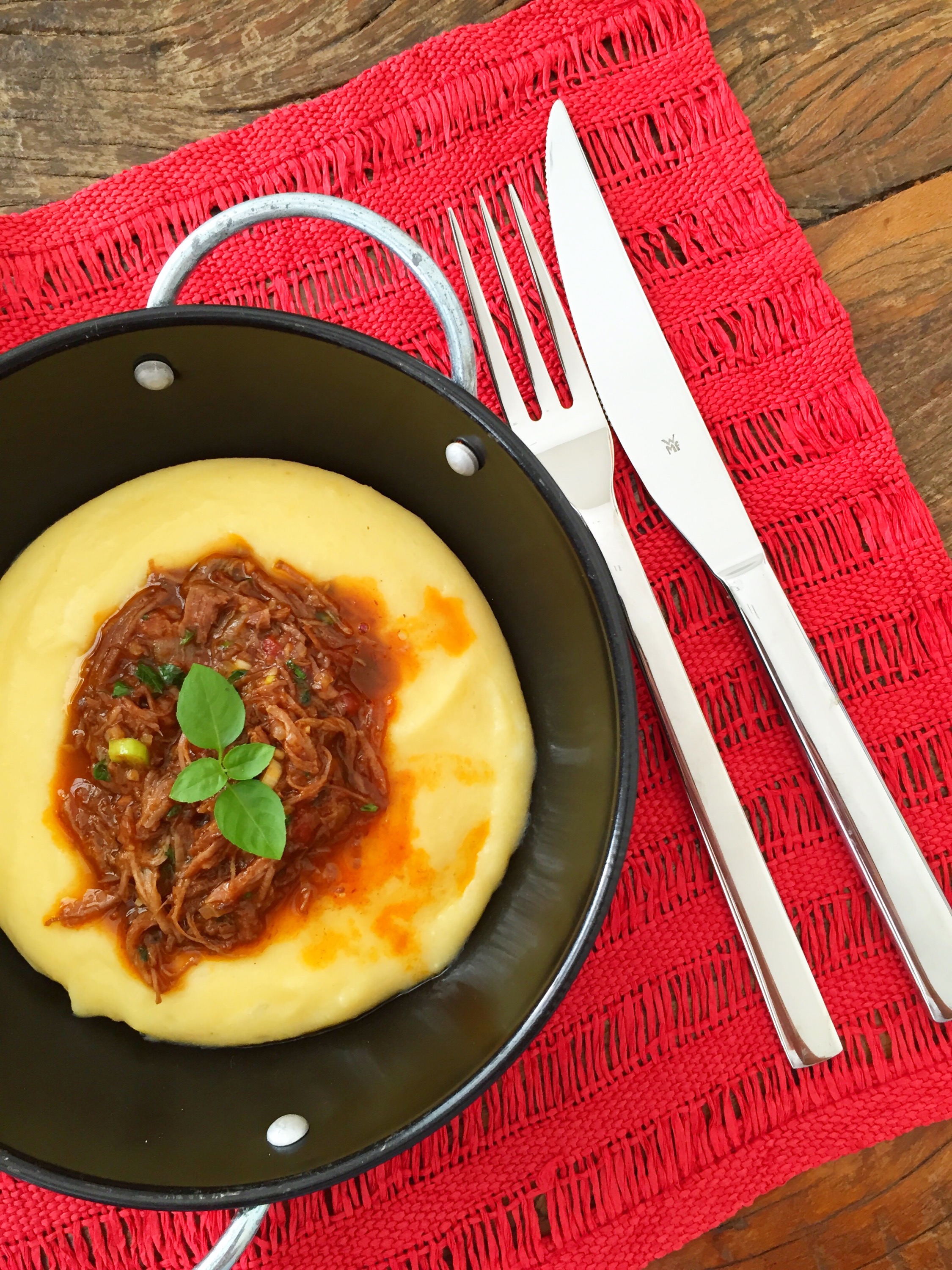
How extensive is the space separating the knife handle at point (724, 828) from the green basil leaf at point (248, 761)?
3.44 feet

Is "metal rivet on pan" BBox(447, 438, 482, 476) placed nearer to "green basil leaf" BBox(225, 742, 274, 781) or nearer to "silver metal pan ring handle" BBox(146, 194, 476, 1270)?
"silver metal pan ring handle" BBox(146, 194, 476, 1270)

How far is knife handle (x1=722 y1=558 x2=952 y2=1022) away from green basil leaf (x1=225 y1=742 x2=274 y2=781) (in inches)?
53.0

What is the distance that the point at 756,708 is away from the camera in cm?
260

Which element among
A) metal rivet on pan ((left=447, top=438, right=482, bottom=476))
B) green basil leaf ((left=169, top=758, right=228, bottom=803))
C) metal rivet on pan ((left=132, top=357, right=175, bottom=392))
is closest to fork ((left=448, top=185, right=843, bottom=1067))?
metal rivet on pan ((left=447, top=438, right=482, bottom=476))

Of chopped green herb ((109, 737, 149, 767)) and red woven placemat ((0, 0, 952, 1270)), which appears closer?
chopped green herb ((109, 737, 149, 767))

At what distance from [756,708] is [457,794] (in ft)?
3.09

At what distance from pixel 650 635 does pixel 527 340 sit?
2.81 feet

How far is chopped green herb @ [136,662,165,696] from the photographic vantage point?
2107 mm

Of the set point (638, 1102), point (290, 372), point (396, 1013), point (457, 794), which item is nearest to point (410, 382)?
point (290, 372)

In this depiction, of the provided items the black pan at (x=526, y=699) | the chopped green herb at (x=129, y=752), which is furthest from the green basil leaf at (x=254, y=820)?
the black pan at (x=526, y=699)

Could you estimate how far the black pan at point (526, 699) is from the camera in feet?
6.15

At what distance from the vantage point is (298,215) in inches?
82.7

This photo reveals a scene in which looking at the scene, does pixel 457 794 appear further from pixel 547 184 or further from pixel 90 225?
pixel 90 225

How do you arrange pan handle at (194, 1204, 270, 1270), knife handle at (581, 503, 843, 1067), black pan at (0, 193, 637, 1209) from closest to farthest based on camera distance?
black pan at (0, 193, 637, 1209)
pan handle at (194, 1204, 270, 1270)
knife handle at (581, 503, 843, 1067)
